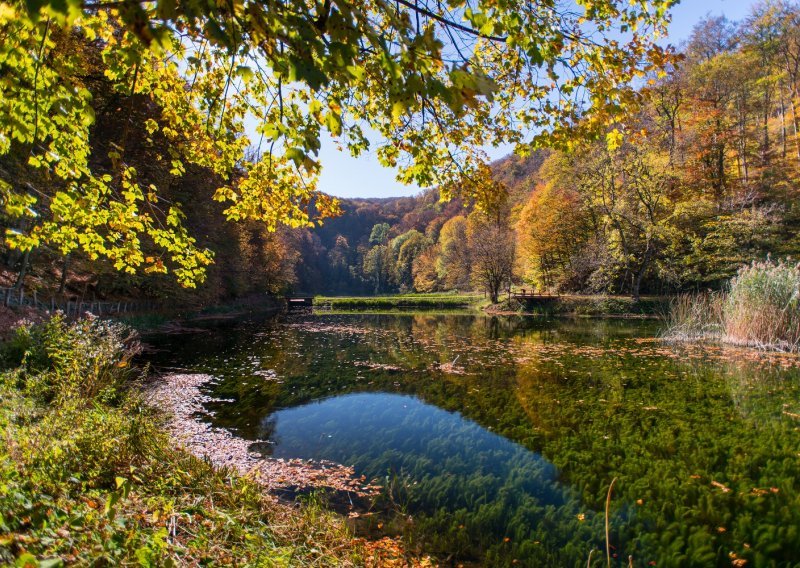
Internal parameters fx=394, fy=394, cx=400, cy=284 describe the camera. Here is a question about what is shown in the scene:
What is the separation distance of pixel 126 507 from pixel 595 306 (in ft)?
95.7

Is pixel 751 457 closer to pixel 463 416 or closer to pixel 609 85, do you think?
pixel 463 416

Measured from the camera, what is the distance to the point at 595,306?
27.5 metres

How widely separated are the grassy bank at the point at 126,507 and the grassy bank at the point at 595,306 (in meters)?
26.4

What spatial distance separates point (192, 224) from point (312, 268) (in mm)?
81308

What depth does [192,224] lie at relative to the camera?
23.5 m

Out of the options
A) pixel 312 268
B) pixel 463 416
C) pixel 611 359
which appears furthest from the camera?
pixel 312 268

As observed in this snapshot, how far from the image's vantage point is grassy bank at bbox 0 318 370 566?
6.70 feet

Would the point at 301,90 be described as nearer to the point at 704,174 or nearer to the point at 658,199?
the point at 658,199

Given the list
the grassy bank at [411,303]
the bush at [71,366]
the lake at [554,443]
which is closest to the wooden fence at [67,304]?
the lake at [554,443]

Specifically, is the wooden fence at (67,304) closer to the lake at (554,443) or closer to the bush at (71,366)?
the lake at (554,443)

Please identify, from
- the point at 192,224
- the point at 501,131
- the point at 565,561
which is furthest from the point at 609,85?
the point at 192,224

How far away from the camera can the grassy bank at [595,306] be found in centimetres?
2611

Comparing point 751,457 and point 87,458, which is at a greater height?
point 87,458

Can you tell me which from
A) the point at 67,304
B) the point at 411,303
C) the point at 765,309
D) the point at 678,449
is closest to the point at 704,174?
the point at 765,309
